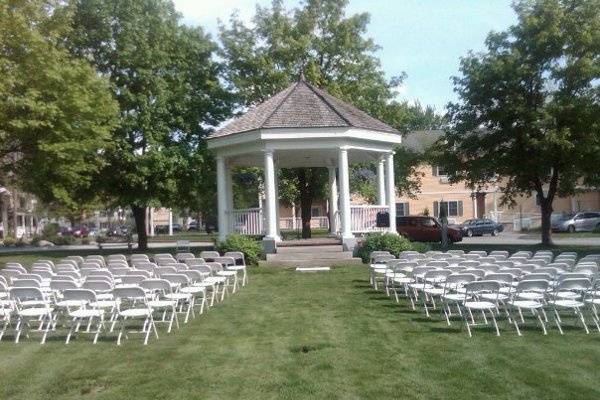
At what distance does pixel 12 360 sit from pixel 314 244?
14099mm

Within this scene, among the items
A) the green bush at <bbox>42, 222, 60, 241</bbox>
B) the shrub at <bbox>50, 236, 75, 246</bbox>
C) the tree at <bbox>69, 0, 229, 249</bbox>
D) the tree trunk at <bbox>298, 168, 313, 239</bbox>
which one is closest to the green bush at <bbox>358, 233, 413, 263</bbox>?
the tree trunk at <bbox>298, 168, 313, 239</bbox>

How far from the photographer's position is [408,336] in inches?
368

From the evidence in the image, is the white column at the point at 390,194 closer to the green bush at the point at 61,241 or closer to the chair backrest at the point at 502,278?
the chair backrest at the point at 502,278

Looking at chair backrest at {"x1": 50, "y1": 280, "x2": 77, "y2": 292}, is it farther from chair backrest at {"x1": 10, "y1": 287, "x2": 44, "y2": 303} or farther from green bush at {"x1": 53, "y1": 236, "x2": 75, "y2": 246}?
green bush at {"x1": 53, "y1": 236, "x2": 75, "y2": 246}

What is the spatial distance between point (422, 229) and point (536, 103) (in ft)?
32.4

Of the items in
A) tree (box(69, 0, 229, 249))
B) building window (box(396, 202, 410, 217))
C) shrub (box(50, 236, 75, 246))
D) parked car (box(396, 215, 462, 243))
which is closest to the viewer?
tree (box(69, 0, 229, 249))

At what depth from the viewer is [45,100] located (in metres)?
18.9

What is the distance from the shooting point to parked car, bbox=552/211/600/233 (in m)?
43.7

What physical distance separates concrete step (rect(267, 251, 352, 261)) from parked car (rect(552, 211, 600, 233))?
27.6m

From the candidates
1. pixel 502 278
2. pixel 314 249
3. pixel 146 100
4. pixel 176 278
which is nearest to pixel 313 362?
pixel 502 278

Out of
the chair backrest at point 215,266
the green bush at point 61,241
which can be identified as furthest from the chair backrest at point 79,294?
the green bush at point 61,241

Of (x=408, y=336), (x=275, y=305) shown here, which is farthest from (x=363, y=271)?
(x=408, y=336)

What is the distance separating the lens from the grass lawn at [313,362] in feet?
21.5

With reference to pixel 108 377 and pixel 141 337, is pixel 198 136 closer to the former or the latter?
pixel 141 337
